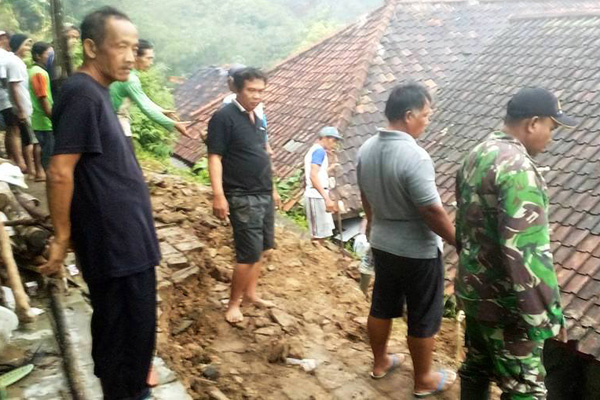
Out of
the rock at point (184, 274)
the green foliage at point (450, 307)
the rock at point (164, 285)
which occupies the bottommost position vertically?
the green foliage at point (450, 307)

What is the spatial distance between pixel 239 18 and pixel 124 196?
109 feet

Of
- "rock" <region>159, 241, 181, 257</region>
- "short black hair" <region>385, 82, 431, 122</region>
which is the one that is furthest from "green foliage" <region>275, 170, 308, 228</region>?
"short black hair" <region>385, 82, 431, 122</region>

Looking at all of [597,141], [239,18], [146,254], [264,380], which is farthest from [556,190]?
[239,18]

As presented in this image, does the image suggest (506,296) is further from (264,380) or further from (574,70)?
(574,70)

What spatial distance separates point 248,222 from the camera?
3.51 m

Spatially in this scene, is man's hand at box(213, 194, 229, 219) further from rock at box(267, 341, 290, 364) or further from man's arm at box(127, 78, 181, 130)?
rock at box(267, 341, 290, 364)

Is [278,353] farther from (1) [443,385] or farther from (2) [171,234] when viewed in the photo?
(2) [171,234]

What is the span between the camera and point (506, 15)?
1342 cm

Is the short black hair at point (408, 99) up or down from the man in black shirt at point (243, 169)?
up

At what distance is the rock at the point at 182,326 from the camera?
369cm

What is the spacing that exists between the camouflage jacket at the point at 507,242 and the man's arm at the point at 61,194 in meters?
1.72

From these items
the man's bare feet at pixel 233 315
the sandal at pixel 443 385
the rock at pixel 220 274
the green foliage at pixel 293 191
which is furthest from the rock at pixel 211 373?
the green foliage at pixel 293 191

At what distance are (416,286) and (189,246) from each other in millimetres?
2352

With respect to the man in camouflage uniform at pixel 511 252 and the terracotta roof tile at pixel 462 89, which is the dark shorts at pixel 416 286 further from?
the terracotta roof tile at pixel 462 89
